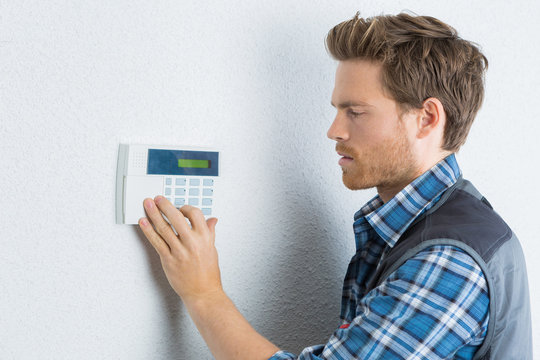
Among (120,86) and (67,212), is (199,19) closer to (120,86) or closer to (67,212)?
(120,86)

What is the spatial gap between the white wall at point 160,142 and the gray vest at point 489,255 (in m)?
0.25

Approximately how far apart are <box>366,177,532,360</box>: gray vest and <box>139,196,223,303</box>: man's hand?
28 centimetres

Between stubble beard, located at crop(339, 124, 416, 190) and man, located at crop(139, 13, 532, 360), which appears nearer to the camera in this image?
man, located at crop(139, 13, 532, 360)

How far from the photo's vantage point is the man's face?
86 centimetres

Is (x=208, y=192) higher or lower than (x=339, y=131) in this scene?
lower

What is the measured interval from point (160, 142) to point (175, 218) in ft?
0.46

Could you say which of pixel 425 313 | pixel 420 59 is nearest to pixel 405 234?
pixel 425 313

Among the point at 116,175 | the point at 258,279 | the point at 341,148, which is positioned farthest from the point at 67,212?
the point at 341,148

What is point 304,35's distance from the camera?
98cm

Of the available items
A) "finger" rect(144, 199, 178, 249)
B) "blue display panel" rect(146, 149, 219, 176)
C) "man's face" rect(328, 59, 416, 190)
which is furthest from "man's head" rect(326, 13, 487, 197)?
"finger" rect(144, 199, 178, 249)

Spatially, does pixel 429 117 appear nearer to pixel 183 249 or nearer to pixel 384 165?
pixel 384 165

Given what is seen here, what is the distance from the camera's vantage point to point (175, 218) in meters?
0.83

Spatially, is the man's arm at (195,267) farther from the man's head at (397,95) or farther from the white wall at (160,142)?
the man's head at (397,95)

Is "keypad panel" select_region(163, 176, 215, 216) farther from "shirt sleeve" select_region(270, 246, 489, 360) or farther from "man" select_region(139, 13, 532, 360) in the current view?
"shirt sleeve" select_region(270, 246, 489, 360)
